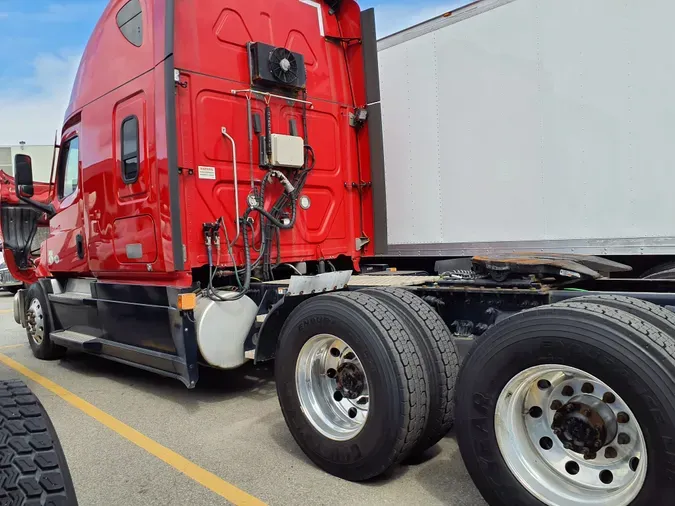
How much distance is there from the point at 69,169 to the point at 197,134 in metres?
2.50

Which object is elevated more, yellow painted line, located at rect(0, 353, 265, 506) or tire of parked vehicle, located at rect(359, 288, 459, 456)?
tire of parked vehicle, located at rect(359, 288, 459, 456)

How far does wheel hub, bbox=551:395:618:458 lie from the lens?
2.44 metres

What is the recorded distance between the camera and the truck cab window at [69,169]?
609cm

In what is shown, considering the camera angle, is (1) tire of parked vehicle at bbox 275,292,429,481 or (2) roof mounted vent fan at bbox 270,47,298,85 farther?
(2) roof mounted vent fan at bbox 270,47,298,85

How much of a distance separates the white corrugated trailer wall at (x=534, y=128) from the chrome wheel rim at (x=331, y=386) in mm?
2219

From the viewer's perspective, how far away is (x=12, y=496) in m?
1.49

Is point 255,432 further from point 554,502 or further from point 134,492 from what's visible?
point 554,502

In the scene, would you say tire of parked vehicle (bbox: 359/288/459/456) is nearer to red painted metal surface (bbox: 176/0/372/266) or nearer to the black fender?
the black fender

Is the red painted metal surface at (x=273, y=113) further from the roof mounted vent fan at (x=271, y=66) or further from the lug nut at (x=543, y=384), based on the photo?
the lug nut at (x=543, y=384)

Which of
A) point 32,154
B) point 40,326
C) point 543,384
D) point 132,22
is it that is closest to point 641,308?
point 543,384

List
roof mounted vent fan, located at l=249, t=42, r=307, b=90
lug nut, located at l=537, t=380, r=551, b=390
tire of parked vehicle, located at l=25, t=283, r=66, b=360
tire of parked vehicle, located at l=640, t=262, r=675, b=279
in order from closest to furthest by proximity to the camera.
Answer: lug nut, located at l=537, t=380, r=551, b=390 → tire of parked vehicle, located at l=640, t=262, r=675, b=279 → roof mounted vent fan, located at l=249, t=42, r=307, b=90 → tire of parked vehicle, located at l=25, t=283, r=66, b=360

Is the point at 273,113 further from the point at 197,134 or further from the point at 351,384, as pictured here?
the point at 351,384

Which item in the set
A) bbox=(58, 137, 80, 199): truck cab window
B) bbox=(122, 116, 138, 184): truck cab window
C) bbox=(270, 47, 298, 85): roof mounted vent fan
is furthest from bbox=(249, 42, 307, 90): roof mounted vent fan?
bbox=(58, 137, 80, 199): truck cab window

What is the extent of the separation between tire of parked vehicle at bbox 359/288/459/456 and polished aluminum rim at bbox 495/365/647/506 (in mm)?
528
